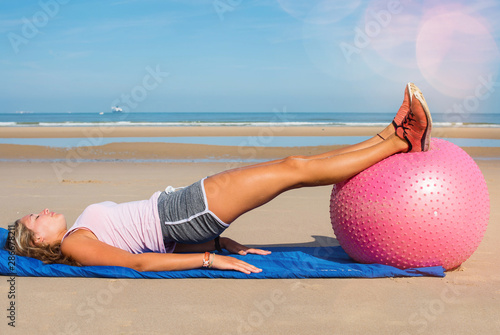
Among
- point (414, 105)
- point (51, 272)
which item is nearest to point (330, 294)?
point (414, 105)

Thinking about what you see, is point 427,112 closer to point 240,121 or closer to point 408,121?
point 408,121

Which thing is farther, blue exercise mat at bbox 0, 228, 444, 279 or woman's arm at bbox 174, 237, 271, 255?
woman's arm at bbox 174, 237, 271, 255

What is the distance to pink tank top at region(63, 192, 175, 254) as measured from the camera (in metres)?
4.29

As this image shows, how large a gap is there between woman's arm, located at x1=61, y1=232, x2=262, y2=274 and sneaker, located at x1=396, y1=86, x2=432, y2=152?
1.62 m

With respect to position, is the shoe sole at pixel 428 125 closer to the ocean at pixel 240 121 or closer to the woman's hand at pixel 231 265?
the woman's hand at pixel 231 265

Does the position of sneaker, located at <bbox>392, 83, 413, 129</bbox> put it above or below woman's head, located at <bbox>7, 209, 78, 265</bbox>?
above

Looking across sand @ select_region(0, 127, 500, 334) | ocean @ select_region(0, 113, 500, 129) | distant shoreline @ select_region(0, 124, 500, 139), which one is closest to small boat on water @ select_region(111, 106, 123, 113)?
ocean @ select_region(0, 113, 500, 129)

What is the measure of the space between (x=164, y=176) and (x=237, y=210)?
264 inches

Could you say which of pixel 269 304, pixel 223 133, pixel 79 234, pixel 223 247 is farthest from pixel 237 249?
pixel 223 133

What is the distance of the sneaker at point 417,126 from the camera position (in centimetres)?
402

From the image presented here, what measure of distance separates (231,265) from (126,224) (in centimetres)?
97

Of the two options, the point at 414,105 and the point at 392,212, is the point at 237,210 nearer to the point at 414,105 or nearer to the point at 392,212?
the point at 392,212

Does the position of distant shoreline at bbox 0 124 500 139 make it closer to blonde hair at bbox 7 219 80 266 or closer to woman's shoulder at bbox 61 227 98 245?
blonde hair at bbox 7 219 80 266

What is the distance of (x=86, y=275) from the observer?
419cm
